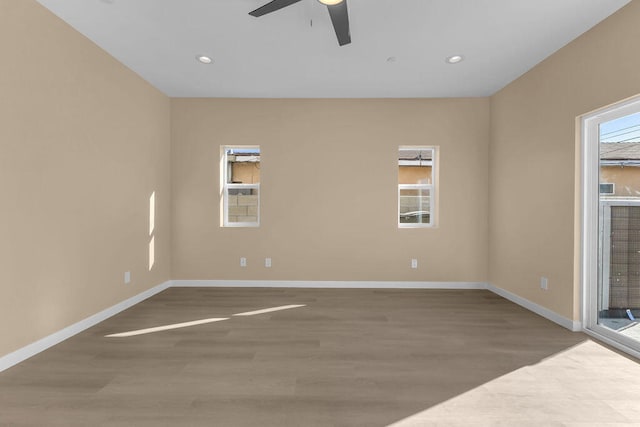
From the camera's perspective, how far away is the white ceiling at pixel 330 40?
2.48 meters

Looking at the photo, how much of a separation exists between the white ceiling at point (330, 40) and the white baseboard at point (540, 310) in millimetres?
2751

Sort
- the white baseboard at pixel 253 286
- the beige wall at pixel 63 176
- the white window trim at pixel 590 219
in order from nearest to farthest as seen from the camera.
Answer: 1. the beige wall at pixel 63 176
2. the white baseboard at pixel 253 286
3. the white window trim at pixel 590 219

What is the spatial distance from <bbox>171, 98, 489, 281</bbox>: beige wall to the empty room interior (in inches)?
1.3

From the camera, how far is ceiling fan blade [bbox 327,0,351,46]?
6.75 ft

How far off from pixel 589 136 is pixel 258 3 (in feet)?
10.7

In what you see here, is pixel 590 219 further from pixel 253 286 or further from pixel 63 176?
pixel 63 176

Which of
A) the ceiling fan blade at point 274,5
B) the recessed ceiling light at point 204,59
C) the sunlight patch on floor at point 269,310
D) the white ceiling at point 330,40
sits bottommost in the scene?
the sunlight patch on floor at point 269,310

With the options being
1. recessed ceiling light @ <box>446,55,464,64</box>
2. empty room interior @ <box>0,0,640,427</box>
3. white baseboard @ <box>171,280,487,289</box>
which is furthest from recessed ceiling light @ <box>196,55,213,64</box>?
white baseboard @ <box>171,280,487,289</box>

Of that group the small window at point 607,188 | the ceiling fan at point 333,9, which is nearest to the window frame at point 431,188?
the small window at point 607,188

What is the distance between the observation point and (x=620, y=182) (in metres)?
2.71

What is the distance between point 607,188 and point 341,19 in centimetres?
285

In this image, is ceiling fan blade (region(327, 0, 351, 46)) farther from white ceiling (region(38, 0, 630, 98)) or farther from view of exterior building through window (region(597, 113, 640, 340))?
view of exterior building through window (region(597, 113, 640, 340))

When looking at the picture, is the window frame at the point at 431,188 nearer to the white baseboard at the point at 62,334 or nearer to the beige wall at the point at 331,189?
the beige wall at the point at 331,189

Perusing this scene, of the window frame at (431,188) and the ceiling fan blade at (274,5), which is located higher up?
the ceiling fan blade at (274,5)
